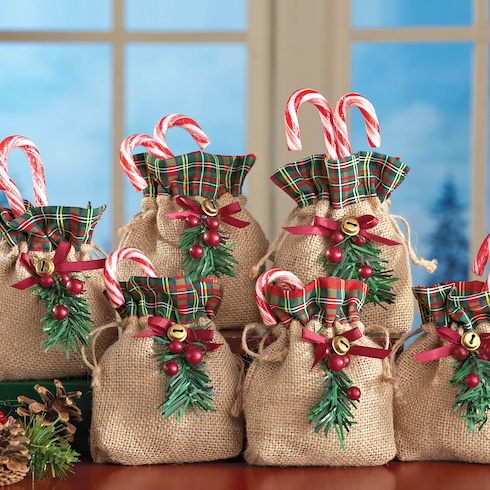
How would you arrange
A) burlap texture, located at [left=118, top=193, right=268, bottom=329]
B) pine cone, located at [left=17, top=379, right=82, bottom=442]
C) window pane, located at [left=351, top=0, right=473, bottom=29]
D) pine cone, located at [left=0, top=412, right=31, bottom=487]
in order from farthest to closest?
window pane, located at [left=351, top=0, right=473, bottom=29]
burlap texture, located at [left=118, top=193, right=268, bottom=329]
pine cone, located at [left=17, top=379, right=82, bottom=442]
pine cone, located at [left=0, top=412, right=31, bottom=487]

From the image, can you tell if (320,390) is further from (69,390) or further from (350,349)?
(69,390)

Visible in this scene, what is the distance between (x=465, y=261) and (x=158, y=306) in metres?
1.25

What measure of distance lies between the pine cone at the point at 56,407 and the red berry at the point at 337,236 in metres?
0.36

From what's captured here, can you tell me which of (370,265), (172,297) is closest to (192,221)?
(172,297)

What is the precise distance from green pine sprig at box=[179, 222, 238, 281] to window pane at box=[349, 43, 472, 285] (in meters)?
1.03

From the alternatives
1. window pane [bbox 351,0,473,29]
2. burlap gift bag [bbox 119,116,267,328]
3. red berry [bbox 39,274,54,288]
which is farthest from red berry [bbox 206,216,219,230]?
window pane [bbox 351,0,473,29]

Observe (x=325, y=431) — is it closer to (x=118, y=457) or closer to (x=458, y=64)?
(x=118, y=457)

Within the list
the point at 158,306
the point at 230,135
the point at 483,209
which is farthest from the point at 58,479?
the point at 483,209

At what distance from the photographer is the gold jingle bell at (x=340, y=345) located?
104cm

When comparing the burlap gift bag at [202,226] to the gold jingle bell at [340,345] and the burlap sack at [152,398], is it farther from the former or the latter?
the gold jingle bell at [340,345]

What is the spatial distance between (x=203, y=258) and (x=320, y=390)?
24 cm

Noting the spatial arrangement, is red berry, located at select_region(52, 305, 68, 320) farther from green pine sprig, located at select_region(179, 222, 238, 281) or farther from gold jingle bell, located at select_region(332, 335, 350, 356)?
gold jingle bell, located at select_region(332, 335, 350, 356)

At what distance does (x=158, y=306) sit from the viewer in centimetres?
108

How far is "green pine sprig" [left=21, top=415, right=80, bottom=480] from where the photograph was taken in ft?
3.31
